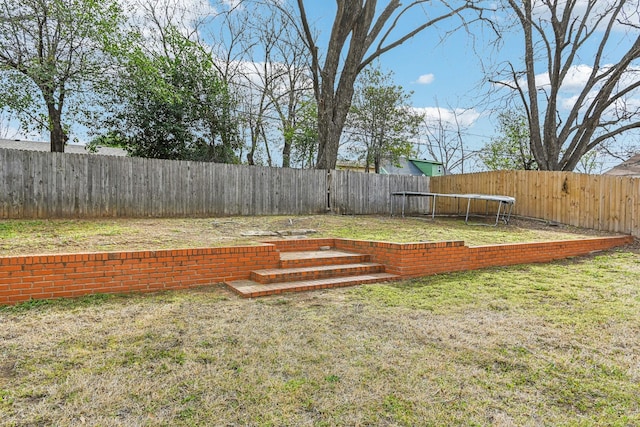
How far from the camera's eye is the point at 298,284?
4043mm

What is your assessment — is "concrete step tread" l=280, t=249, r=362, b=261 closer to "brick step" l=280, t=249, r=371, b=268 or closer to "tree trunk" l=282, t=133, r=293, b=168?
"brick step" l=280, t=249, r=371, b=268

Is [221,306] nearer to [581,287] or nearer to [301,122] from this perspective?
[581,287]

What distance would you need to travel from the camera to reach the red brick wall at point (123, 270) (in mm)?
3273

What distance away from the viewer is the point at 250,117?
44.2 ft

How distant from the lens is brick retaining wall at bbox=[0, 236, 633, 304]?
3311 mm

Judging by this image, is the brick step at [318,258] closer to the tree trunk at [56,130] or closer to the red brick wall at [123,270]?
the red brick wall at [123,270]

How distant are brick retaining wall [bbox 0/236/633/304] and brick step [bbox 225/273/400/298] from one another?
230mm

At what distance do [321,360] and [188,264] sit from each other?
2199 mm

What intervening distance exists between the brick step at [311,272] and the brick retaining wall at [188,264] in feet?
0.54

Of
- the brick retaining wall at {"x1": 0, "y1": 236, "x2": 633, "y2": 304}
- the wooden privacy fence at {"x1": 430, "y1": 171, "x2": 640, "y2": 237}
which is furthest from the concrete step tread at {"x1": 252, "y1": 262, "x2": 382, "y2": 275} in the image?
the wooden privacy fence at {"x1": 430, "y1": 171, "x2": 640, "y2": 237}

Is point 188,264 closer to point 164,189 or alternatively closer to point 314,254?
point 314,254

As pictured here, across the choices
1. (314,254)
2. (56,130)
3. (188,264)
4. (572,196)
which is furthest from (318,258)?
(56,130)

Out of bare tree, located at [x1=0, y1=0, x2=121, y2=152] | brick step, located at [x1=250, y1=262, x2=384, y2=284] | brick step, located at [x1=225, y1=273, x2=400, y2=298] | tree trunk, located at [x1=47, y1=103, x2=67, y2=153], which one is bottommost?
brick step, located at [x1=225, y1=273, x2=400, y2=298]

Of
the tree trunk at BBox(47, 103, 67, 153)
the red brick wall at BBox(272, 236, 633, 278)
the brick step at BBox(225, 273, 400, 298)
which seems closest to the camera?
the brick step at BBox(225, 273, 400, 298)
